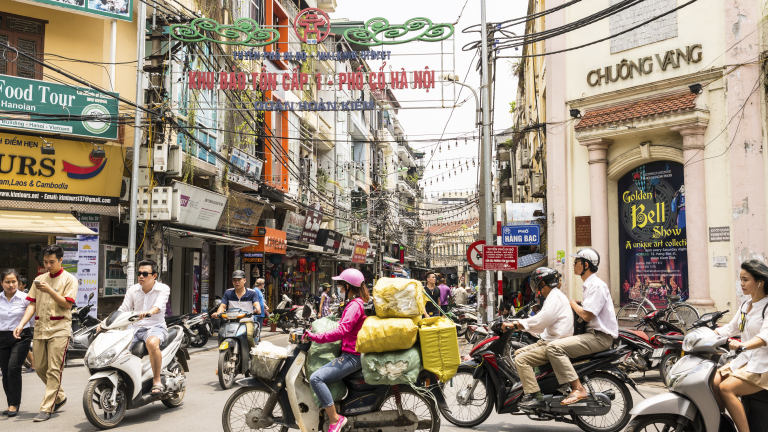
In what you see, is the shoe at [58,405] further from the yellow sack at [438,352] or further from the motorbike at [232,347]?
the yellow sack at [438,352]

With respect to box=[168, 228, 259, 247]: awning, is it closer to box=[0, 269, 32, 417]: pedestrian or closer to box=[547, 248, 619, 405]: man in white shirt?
box=[0, 269, 32, 417]: pedestrian

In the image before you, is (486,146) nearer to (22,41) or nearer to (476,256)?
(476,256)

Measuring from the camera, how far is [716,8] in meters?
14.4

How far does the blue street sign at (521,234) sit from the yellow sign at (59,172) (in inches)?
434

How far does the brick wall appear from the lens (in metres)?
15.0

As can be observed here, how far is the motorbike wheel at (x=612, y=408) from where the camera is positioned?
259 inches

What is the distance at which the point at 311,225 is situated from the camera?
29.8m

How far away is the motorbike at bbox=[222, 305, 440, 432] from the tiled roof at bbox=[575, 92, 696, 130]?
1110cm

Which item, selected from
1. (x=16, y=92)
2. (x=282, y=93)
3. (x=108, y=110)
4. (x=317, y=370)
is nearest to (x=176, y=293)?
(x=108, y=110)

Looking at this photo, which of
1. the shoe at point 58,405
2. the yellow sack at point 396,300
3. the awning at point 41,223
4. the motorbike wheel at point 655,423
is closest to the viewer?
the motorbike wheel at point 655,423

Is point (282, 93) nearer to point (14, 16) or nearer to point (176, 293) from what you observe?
point (176, 293)

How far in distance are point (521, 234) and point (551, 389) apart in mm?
13493

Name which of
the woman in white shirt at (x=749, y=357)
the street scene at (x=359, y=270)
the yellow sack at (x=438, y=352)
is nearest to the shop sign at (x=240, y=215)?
the street scene at (x=359, y=270)

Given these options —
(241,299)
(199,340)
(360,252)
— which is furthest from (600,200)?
(360,252)
